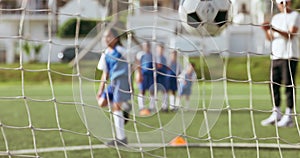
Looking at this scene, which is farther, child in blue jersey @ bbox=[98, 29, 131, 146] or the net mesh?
child in blue jersey @ bbox=[98, 29, 131, 146]

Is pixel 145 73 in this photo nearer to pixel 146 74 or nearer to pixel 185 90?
pixel 146 74

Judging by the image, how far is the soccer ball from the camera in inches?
179

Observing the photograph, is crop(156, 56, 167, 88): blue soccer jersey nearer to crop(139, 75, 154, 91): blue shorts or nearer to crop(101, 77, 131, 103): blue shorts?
crop(139, 75, 154, 91): blue shorts

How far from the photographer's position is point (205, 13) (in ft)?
15.2

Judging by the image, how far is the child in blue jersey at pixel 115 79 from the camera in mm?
5484

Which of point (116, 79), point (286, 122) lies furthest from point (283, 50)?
point (116, 79)

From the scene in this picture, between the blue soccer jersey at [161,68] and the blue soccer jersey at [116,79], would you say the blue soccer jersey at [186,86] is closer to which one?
the blue soccer jersey at [161,68]

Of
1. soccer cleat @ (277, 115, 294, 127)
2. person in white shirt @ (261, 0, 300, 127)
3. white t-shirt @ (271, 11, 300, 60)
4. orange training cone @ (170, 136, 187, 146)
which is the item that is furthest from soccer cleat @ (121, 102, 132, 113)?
soccer cleat @ (277, 115, 294, 127)

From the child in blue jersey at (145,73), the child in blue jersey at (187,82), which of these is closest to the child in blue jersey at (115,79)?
the child in blue jersey at (145,73)

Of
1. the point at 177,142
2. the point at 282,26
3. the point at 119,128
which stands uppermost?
the point at 282,26

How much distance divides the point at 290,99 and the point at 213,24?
2544 millimetres

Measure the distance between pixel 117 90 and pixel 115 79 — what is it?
11 cm

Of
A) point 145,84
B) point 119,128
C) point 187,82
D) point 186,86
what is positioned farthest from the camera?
point 145,84

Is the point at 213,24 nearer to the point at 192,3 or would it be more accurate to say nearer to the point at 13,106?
the point at 192,3
